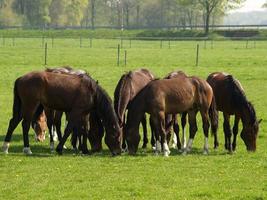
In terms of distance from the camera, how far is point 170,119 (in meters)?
14.6

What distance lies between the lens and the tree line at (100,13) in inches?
4683

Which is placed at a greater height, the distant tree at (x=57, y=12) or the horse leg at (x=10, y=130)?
the distant tree at (x=57, y=12)

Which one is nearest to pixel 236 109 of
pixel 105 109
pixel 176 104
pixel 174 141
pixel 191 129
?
pixel 191 129

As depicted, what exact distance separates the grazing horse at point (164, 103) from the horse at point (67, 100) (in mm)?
387

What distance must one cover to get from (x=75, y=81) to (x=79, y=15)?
117 meters

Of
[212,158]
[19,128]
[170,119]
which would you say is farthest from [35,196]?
[19,128]

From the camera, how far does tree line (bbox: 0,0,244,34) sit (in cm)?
11894

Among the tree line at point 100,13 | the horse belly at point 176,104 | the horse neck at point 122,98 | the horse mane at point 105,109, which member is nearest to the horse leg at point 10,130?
the horse mane at point 105,109

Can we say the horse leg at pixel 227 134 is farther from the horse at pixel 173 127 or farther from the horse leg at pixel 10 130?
the horse leg at pixel 10 130

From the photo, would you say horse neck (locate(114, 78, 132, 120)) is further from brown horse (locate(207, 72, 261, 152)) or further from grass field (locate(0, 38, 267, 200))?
brown horse (locate(207, 72, 261, 152))

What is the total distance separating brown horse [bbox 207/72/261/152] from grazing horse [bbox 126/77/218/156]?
753 millimetres

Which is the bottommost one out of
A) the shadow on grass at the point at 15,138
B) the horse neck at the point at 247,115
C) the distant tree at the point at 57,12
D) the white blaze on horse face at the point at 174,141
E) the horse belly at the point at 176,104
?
the shadow on grass at the point at 15,138

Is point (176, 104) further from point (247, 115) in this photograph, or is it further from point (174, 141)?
point (174, 141)

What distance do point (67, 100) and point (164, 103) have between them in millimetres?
2155
